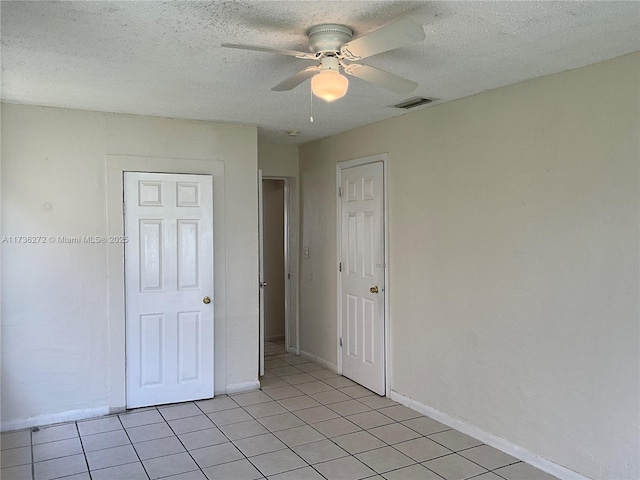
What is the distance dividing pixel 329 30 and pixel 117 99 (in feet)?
6.62

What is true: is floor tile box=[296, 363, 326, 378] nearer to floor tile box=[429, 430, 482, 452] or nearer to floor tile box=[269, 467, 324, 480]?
floor tile box=[429, 430, 482, 452]

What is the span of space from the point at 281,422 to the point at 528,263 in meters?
2.16

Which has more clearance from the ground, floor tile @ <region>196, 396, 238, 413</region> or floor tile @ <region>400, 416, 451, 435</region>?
floor tile @ <region>196, 396, 238, 413</region>

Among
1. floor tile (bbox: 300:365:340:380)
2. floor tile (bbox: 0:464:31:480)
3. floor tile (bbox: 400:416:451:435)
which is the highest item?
floor tile (bbox: 300:365:340:380)

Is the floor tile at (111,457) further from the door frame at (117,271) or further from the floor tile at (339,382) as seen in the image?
the floor tile at (339,382)

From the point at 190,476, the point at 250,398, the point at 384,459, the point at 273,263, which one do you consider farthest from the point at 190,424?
the point at 273,263

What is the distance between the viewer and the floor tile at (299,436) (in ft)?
11.5

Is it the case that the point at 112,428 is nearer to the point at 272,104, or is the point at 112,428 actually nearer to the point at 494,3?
the point at 272,104

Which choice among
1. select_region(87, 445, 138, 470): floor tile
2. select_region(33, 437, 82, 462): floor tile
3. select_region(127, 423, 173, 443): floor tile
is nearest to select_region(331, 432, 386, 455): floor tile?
select_region(127, 423, 173, 443): floor tile

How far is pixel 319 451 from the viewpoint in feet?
11.0

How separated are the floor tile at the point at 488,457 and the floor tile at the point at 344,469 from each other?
2.29 ft

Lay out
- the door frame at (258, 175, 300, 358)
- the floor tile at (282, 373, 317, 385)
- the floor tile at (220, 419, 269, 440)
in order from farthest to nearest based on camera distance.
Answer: the door frame at (258, 175, 300, 358) < the floor tile at (282, 373, 317, 385) < the floor tile at (220, 419, 269, 440)

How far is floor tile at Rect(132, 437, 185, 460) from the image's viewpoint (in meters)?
3.30

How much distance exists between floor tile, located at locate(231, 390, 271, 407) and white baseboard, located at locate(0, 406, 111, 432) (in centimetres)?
104
